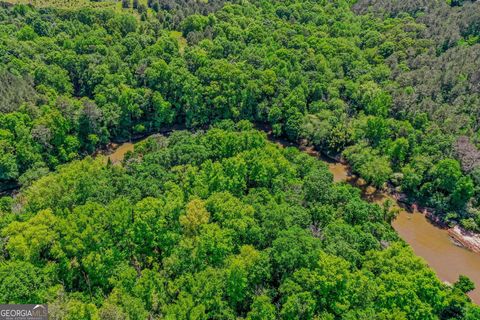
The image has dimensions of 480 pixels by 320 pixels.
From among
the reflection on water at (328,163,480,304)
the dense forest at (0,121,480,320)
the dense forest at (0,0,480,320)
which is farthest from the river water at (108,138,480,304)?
the dense forest at (0,121,480,320)

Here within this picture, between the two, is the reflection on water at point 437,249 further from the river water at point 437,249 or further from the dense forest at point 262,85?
the dense forest at point 262,85

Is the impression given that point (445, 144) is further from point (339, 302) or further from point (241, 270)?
point (241, 270)

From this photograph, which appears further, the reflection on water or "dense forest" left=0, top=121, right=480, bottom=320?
the reflection on water

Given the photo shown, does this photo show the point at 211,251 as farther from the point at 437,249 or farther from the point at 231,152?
the point at 437,249

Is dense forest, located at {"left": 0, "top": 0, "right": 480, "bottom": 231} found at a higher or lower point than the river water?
higher

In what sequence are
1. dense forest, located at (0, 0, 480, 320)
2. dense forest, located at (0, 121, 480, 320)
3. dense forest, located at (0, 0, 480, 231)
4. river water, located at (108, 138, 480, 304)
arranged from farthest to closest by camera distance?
dense forest, located at (0, 0, 480, 231) < river water, located at (108, 138, 480, 304) < dense forest, located at (0, 0, 480, 320) < dense forest, located at (0, 121, 480, 320)

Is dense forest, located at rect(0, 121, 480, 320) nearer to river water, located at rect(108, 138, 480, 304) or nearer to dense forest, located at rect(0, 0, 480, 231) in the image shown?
river water, located at rect(108, 138, 480, 304)
